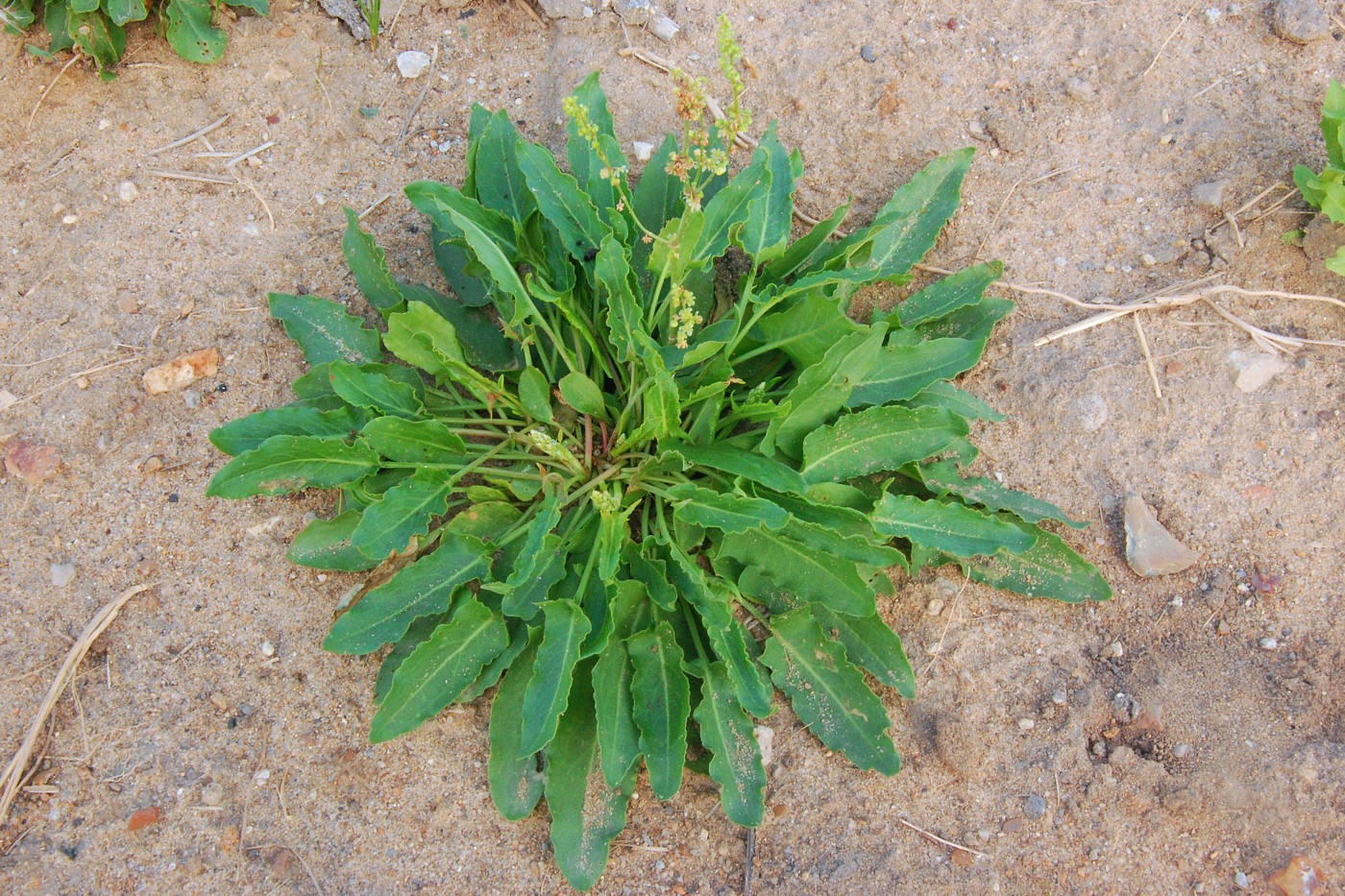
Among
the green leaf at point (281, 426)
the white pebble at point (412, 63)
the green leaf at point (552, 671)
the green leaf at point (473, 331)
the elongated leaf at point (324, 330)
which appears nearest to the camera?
the green leaf at point (552, 671)

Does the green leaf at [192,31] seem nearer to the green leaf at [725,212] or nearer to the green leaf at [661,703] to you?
the green leaf at [725,212]

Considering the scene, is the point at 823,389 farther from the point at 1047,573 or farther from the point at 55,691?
the point at 55,691

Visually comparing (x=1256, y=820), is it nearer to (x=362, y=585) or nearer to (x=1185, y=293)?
(x=1185, y=293)

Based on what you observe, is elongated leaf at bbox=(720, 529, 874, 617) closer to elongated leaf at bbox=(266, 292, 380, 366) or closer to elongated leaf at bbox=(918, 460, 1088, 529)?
elongated leaf at bbox=(918, 460, 1088, 529)

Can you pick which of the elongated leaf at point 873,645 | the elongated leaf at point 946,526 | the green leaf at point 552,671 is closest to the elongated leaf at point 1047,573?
the elongated leaf at point 946,526

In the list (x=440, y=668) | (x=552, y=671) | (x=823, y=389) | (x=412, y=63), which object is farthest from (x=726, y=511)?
(x=412, y=63)
